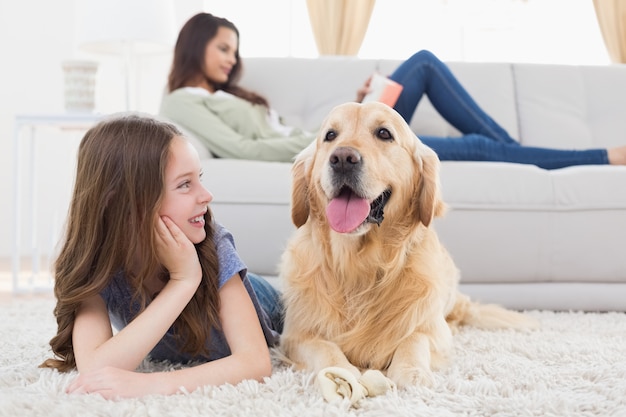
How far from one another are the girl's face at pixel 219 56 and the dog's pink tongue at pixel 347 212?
1.96 m

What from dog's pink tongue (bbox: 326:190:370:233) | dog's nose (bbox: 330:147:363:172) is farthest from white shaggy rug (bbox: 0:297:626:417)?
dog's nose (bbox: 330:147:363:172)

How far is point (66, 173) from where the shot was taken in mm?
5129

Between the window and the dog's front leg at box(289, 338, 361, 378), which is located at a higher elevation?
the window

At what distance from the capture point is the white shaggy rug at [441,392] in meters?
1.16

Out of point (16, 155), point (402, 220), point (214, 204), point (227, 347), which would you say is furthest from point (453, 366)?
point (16, 155)

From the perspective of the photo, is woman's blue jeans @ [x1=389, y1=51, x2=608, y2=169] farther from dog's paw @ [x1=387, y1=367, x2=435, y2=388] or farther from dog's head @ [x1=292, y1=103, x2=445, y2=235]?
dog's paw @ [x1=387, y1=367, x2=435, y2=388]

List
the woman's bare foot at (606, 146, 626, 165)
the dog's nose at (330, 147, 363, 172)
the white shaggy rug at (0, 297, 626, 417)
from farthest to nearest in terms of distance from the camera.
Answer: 1. the woman's bare foot at (606, 146, 626, 165)
2. the dog's nose at (330, 147, 363, 172)
3. the white shaggy rug at (0, 297, 626, 417)

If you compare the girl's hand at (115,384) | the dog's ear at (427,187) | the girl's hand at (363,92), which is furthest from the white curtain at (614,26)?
the girl's hand at (115,384)

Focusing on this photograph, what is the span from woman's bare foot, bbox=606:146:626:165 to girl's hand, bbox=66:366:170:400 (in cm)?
233

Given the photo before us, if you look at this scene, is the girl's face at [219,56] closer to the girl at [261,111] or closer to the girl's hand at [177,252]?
the girl at [261,111]

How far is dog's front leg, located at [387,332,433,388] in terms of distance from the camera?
1.37 meters

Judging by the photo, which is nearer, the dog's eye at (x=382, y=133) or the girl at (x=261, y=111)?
the dog's eye at (x=382, y=133)

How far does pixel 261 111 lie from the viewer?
3254 mm

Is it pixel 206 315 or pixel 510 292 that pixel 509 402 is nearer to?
pixel 206 315
